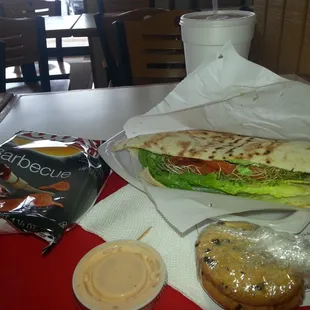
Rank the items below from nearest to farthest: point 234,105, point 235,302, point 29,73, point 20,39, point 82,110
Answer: point 235,302, point 234,105, point 82,110, point 20,39, point 29,73

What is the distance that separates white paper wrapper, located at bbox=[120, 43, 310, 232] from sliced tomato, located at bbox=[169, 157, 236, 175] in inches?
4.1

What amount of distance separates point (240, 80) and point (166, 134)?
0.24 m

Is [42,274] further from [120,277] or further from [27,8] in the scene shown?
[27,8]

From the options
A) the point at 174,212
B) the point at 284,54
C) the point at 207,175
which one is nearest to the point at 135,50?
the point at 284,54

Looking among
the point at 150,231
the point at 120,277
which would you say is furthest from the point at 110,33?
the point at 120,277

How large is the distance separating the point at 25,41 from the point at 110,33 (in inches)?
20.6

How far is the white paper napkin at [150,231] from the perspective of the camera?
59 cm

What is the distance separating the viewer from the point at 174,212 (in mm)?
697

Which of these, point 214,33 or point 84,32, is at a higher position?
point 214,33

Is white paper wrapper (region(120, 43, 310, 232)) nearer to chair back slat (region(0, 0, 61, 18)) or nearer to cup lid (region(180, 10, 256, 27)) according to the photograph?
cup lid (region(180, 10, 256, 27))

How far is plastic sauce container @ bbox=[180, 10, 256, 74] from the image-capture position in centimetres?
113

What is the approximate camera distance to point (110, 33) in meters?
2.40

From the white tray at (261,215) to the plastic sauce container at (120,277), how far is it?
0.58 ft

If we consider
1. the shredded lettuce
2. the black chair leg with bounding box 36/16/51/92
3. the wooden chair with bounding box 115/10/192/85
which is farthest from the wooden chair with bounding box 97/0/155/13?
the shredded lettuce
